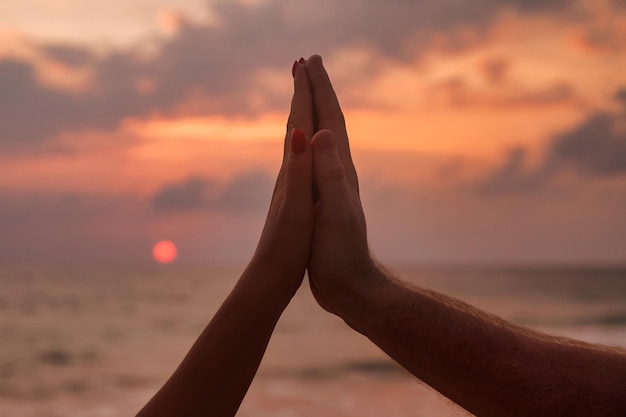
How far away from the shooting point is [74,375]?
32.5ft

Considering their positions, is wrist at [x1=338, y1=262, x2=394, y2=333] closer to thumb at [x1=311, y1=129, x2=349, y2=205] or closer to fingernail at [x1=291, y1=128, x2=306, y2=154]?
thumb at [x1=311, y1=129, x2=349, y2=205]

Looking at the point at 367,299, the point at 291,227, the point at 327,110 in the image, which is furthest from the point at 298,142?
the point at 367,299

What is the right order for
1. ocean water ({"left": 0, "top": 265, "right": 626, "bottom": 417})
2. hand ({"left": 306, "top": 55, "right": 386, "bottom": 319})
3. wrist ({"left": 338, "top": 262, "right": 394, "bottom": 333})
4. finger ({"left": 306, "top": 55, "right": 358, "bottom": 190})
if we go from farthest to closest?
ocean water ({"left": 0, "top": 265, "right": 626, "bottom": 417}) → finger ({"left": 306, "top": 55, "right": 358, "bottom": 190}) → hand ({"left": 306, "top": 55, "right": 386, "bottom": 319}) → wrist ({"left": 338, "top": 262, "right": 394, "bottom": 333})

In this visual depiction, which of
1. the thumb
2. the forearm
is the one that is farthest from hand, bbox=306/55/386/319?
the forearm

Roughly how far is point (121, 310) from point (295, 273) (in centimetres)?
1733

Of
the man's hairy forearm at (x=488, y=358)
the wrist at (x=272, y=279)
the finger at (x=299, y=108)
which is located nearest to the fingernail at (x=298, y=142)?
the finger at (x=299, y=108)

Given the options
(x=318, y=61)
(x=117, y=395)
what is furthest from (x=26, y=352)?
(x=318, y=61)

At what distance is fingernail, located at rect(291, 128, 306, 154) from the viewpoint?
2277 mm

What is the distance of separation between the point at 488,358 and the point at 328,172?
0.90 metres

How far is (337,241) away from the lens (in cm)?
208

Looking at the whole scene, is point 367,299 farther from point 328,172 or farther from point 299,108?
point 299,108

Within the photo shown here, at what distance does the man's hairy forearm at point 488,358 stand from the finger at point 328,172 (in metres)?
0.46

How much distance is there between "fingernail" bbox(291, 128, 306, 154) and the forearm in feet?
1.70

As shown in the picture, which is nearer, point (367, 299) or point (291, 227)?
point (367, 299)
